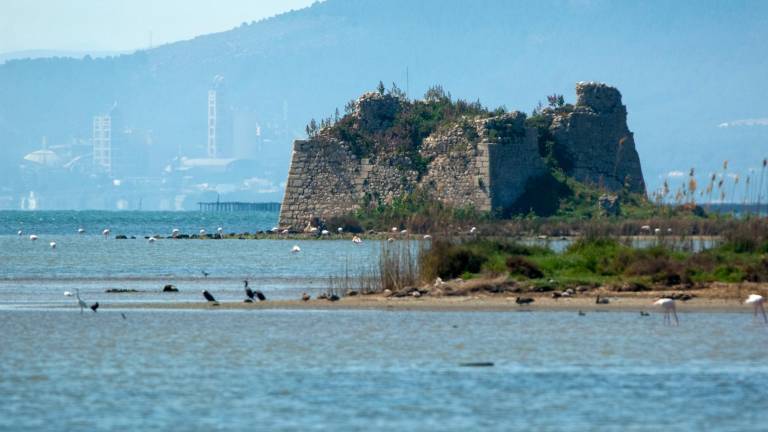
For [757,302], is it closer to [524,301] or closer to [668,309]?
[668,309]

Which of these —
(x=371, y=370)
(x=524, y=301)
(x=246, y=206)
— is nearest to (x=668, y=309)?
(x=524, y=301)

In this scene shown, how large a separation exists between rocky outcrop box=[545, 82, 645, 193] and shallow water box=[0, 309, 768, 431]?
33340 millimetres

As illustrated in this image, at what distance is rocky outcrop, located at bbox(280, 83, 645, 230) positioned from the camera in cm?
5388

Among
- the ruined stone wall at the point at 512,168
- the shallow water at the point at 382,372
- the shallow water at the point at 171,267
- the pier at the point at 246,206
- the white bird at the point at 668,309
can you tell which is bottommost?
the shallow water at the point at 382,372

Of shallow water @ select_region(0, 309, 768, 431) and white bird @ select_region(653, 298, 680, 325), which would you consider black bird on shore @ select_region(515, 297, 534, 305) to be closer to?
shallow water @ select_region(0, 309, 768, 431)

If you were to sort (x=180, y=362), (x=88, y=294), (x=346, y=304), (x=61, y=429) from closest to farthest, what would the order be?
1. (x=61, y=429)
2. (x=180, y=362)
3. (x=346, y=304)
4. (x=88, y=294)

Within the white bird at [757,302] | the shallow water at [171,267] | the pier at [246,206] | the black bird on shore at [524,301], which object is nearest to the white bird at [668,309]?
the white bird at [757,302]

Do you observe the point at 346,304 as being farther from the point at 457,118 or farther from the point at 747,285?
the point at 457,118

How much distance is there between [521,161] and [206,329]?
32.3 metres

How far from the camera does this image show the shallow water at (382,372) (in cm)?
1582

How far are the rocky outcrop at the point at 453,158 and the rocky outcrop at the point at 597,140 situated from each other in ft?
0.11

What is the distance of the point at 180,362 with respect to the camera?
776 inches

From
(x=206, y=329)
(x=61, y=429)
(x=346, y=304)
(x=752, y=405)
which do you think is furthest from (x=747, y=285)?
(x=61, y=429)

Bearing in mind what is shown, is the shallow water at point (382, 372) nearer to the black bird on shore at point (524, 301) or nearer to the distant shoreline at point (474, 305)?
the distant shoreline at point (474, 305)
